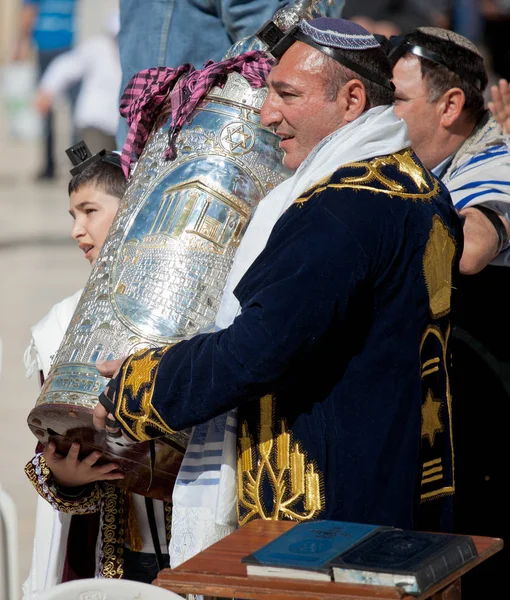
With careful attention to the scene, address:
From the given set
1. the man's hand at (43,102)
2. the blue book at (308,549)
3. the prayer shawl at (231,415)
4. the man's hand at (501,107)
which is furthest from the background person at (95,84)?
the blue book at (308,549)

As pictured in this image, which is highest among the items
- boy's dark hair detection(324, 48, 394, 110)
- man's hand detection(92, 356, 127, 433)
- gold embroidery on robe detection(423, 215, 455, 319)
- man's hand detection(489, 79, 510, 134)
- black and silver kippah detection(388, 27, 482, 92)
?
black and silver kippah detection(388, 27, 482, 92)

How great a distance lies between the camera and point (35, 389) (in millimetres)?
7109

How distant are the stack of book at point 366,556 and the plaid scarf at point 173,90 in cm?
102

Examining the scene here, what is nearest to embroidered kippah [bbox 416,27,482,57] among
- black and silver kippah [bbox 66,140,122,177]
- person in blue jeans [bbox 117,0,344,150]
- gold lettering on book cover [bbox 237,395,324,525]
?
person in blue jeans [bbox 117,0,344,150]

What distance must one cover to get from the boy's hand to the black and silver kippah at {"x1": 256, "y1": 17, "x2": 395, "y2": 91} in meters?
1.04

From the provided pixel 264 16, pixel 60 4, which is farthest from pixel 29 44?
pixel 264 16

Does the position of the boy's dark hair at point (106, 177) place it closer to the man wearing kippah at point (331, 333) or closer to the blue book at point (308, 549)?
the man wearing kippah at point (331, 333)

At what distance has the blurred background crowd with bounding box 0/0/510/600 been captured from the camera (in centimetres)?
689

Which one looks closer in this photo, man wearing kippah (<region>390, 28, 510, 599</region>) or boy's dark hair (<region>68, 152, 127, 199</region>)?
boy's dark hair (<region>68, 152, 127, 199</region>)

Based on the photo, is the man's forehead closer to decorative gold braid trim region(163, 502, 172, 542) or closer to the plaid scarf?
the plaid scarf

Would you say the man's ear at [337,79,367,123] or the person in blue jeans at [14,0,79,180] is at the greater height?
the person in blue jeans at [14,0,79,180]

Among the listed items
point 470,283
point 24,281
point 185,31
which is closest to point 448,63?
point 470,283

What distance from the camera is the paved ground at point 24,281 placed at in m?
5.79

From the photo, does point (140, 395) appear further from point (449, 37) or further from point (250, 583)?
point (449, 37)
